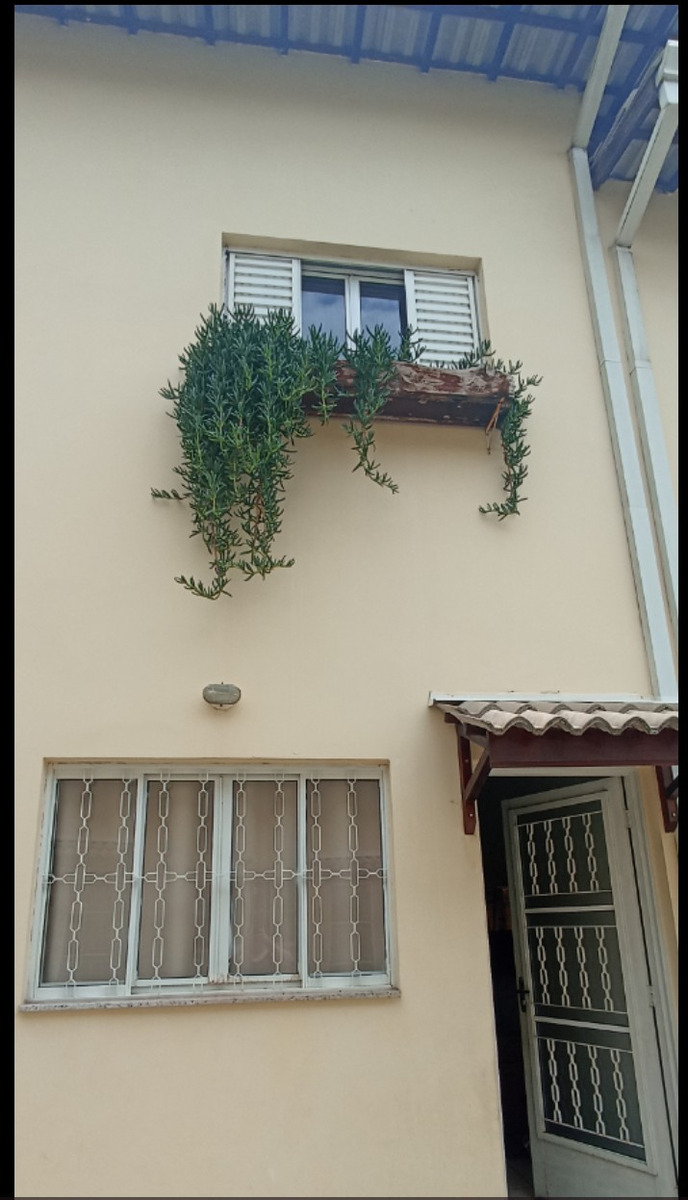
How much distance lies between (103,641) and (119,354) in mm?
2108

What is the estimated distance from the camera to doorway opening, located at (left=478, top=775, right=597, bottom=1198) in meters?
6.56

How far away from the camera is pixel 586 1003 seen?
19.2ft

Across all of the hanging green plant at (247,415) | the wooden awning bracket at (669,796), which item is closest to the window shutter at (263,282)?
the hanging green plant at (247,415)

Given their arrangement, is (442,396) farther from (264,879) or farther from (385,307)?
(264,879)

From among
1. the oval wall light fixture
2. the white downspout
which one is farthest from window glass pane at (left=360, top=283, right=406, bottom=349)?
the oval wall light fixture

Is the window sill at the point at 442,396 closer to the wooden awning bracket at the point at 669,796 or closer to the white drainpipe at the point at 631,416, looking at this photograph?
the white drainpipe at the point at 631,416

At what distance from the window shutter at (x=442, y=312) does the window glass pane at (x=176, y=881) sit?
149 inches

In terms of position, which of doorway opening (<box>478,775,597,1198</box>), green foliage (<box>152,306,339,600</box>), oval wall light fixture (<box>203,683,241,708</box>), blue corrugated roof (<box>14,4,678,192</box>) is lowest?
doorway opening (<box>478,775,597,1198</box>)

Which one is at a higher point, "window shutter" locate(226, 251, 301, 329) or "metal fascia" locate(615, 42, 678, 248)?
"metal fascia" locate(615, 42, 678, 248)

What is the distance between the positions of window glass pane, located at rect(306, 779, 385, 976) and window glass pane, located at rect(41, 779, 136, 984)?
115 cm

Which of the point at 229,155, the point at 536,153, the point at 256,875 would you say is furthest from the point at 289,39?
the point at 256,875

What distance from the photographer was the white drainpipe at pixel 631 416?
5.84 meters

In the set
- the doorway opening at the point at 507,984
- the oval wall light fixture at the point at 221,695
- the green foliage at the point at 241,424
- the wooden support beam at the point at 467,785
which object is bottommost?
the doorway opening at the point at 507,984

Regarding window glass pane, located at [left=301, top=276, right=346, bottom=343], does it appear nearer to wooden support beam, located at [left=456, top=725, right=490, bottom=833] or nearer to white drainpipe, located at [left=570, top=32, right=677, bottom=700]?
white drainpipe, located at [left=570, top=32, right=677, bottom=700]
